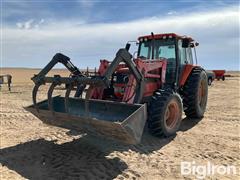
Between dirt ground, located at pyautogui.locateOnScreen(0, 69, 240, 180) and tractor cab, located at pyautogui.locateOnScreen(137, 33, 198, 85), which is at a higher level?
tractor cab, located at pyautogui.locateOnScreen(137, 33, 198, 85)

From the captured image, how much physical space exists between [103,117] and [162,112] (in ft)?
3.75

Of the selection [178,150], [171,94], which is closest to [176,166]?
[178,150]

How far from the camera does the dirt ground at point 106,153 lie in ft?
16.8

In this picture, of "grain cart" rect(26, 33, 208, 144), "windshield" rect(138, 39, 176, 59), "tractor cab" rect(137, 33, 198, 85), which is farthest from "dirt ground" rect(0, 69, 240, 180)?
"windshield" rect(138, 39, 176, 59)

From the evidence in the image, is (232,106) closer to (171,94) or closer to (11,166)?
(171,94)

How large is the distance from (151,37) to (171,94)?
2.07 meters

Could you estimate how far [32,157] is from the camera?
5.83 meters

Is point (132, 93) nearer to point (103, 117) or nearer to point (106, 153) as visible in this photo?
point (103, 117)

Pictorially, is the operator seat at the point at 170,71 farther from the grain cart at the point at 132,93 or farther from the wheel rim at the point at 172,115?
the wheel rim at the point at 172,115

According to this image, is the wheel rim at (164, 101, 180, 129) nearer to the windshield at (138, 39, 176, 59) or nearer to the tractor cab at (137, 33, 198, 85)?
the tractor cab at (137, 33, 198, 85)

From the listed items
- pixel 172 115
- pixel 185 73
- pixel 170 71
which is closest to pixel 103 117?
pixel 172 115

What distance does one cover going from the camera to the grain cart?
5428 mm

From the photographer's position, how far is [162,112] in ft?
21.5

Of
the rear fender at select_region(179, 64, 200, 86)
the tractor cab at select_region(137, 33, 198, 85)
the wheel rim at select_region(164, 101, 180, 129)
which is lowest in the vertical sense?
the wheel rim at select_region(164, 101, 180, 129)
